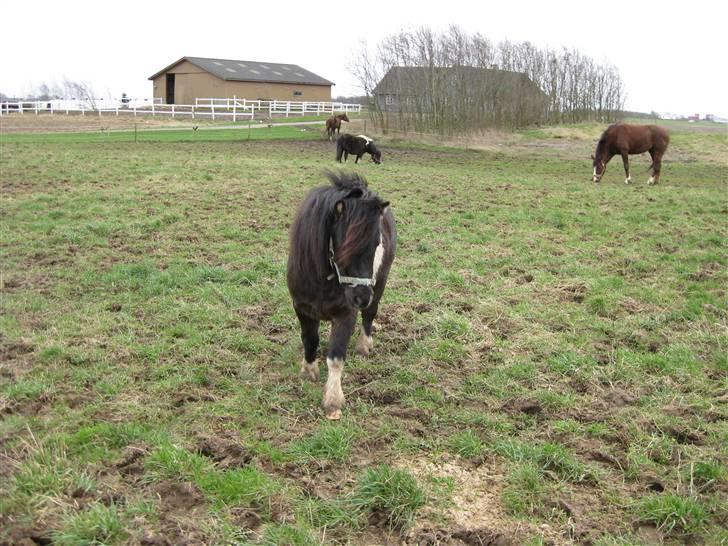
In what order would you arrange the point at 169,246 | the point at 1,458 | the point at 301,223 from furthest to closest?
the point at 169,246 → the point at 301,223 → the point at 1,458

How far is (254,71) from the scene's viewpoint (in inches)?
2213

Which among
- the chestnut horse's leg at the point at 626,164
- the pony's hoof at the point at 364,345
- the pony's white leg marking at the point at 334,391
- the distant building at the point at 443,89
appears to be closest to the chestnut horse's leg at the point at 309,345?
the pony's white leg marking at the point at 334,391

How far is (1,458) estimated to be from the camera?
3.45m

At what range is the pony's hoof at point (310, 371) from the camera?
483 centimetres

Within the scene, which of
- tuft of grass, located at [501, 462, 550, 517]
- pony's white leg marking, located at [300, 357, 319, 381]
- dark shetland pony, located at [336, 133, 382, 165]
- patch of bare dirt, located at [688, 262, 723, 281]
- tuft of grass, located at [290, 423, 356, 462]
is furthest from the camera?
dark shetland pony, located at [336, 133, 382, 165]

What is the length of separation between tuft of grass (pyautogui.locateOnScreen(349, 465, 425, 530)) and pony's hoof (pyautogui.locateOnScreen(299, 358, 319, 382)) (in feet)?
5.04

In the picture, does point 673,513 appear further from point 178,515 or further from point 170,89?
point 170,89

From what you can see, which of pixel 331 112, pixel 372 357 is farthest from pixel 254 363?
pixel 331 112

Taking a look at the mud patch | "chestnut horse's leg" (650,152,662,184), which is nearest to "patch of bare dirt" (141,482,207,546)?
the mud patch

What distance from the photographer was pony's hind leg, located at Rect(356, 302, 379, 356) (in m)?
5.38

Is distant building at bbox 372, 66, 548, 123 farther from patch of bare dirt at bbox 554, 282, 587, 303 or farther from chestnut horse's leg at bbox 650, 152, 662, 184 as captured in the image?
patch of bare dirt at bbox 554, 282, 587, 303

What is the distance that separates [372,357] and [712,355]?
3118mm

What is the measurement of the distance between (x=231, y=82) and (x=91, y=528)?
5304 cm

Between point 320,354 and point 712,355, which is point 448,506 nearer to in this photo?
point 320,354
